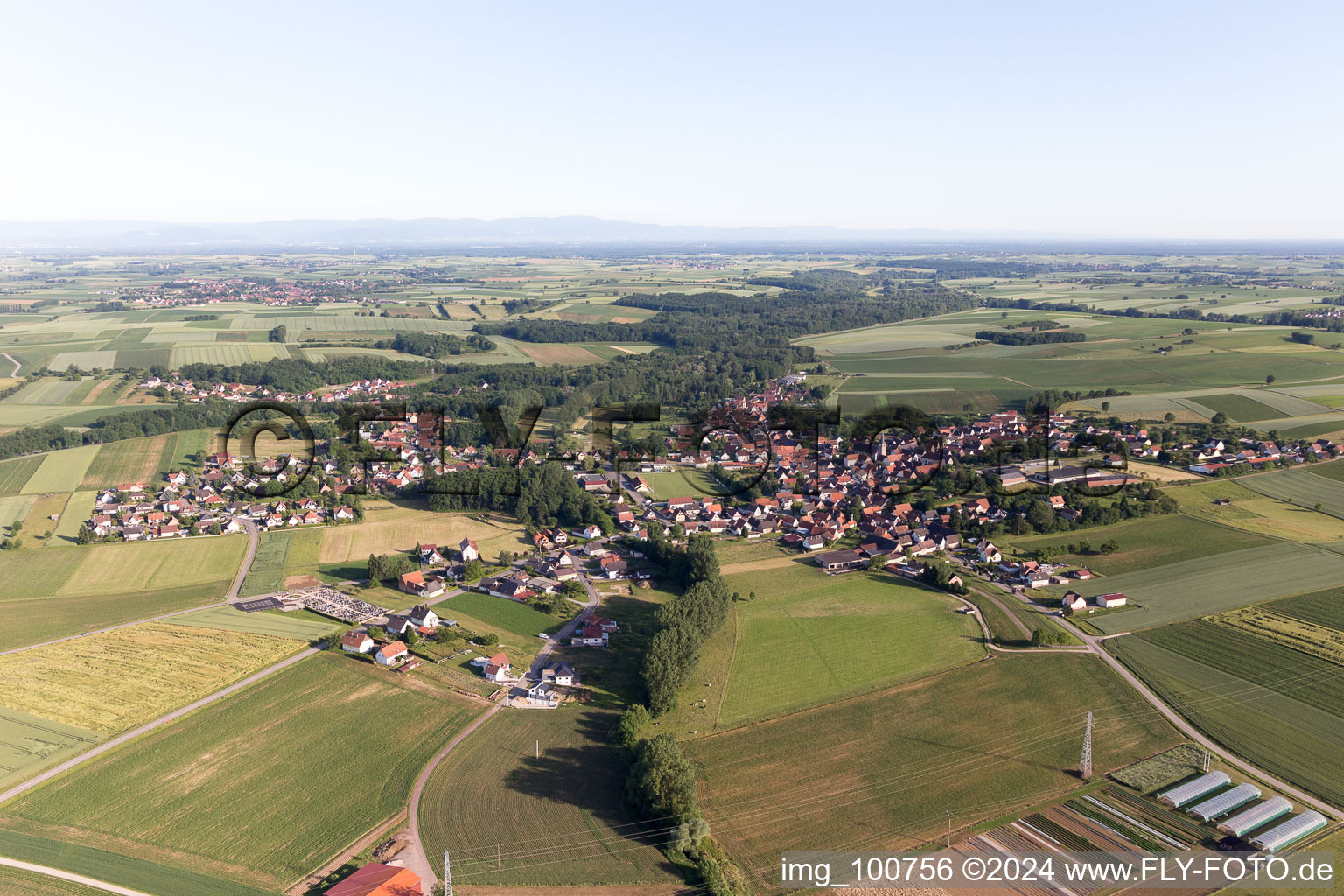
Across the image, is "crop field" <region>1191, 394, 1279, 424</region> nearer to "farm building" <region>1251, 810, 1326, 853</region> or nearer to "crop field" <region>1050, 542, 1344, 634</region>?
"crop field" <region>1050, 542, 1344, 634</region>

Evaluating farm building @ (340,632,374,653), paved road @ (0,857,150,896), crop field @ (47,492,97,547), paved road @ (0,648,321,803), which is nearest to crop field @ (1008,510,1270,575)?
farm building @ (340,632,374,653)

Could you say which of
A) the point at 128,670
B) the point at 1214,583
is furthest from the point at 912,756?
the point at 128,670

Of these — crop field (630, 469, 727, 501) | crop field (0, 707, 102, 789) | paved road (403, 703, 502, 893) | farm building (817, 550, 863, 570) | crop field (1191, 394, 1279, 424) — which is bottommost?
paved road (403, 703, 502, 893)

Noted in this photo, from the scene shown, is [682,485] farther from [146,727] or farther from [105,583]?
[146,727]

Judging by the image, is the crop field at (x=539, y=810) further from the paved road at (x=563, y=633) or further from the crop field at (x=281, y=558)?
the crop field at (x=281, y=558)

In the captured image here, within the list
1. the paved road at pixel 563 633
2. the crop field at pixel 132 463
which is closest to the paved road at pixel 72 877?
the paved road at pixel 563 633
